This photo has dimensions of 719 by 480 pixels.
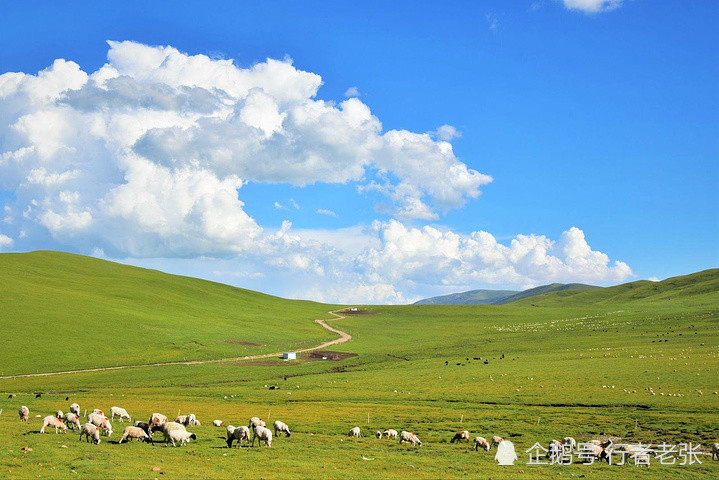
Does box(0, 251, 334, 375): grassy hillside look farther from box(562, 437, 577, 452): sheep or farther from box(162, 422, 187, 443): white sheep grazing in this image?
box(562, 437, 577, 452): sheep

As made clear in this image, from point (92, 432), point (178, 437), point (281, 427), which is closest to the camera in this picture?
point (92, 432)

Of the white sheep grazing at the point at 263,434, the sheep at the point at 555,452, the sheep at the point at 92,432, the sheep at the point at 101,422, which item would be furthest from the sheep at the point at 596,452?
the sheep at the point at 101,422

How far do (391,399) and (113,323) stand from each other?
87040 millimetres

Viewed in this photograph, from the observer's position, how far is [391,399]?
56.7 meters

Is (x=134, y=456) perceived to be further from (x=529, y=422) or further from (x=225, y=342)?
(x=225, y=342)

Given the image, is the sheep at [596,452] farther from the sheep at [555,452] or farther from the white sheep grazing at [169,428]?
the white sheep grazing at [169,428]

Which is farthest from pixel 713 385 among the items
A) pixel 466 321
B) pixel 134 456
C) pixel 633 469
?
pixel 466 321

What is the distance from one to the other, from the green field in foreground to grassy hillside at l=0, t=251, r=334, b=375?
1205mm

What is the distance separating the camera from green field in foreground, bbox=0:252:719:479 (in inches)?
1029

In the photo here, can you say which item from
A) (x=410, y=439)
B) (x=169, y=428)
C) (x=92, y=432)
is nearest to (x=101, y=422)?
(x=92, y=432)

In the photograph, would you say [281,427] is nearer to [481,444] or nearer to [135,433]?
[135,433]

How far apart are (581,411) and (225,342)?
285 ft

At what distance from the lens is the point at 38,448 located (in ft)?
83.4

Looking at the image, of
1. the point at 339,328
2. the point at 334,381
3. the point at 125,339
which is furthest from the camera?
the point at 339,328
